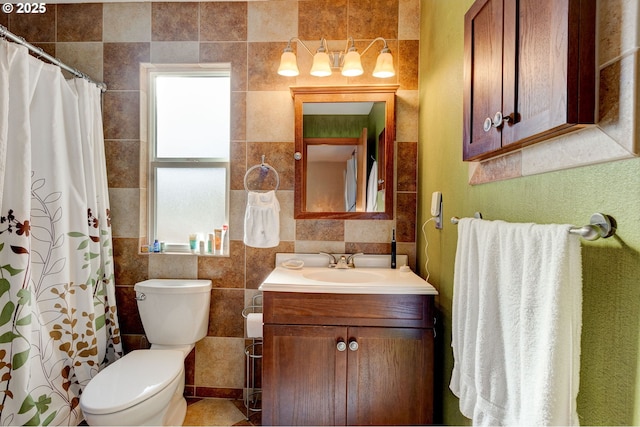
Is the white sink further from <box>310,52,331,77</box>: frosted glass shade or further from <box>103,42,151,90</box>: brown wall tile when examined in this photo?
<box>103,42,151,90</box>: brown wall tile

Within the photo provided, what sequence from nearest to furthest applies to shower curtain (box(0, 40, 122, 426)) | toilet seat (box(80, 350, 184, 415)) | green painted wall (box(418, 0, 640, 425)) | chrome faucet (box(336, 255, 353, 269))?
green painted wall (box(418, 0, 640, 425))
toilet seat (box(80, 350, 184, 415))
shower curtain (box(0, 40, 122, 426))
chrome faucet (box(336, 255, 353, 269))

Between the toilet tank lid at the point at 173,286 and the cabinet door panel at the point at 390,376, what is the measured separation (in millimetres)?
950

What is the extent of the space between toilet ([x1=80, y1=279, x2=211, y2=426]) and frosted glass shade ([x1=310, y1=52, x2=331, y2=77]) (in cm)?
141

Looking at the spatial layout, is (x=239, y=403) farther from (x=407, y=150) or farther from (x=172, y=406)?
(x=407, y=150)

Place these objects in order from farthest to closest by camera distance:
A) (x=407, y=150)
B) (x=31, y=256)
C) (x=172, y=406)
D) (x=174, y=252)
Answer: (x=174, y=252), (x=407, y=150), (x=172, y=406), (x=31, y=256)

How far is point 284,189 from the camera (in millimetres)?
2010

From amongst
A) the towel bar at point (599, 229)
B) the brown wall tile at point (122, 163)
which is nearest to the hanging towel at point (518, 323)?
the towel bar at point (599, 229)

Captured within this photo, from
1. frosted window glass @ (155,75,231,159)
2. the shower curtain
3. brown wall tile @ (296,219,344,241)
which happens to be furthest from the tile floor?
frosted window glass @ (155,75,231,159)

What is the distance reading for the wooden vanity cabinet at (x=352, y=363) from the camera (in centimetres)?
148

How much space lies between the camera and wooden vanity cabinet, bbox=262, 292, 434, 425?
148 cm

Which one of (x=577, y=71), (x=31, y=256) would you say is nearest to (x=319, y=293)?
(x=577, y=71)

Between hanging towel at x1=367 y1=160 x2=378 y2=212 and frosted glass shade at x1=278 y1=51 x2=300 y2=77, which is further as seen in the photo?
hanging towel at x1=367 y1=160 x2=378 y2=212

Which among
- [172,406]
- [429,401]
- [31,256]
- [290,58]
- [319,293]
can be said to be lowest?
[172,406]

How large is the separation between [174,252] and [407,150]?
1648 mm
